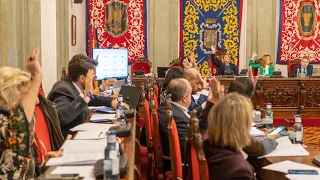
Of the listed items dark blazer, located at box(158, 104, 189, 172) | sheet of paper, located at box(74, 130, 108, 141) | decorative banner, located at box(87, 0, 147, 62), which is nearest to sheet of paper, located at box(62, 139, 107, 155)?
sheet of paper, located at box(74, 130, 108, 141)

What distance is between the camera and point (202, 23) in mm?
10648

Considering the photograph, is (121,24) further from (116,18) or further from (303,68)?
(303,68)

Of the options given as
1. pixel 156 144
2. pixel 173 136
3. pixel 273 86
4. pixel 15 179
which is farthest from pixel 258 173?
pixel 273 86

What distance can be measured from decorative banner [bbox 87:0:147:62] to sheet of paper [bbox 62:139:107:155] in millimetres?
7736

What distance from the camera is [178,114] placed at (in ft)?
11.7

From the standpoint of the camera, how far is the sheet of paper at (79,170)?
2.07 metres

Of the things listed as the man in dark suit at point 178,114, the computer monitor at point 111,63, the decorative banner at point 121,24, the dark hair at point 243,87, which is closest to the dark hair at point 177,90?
the man in dark suit at point 178,114

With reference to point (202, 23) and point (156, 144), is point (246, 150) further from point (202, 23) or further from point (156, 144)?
point (202, 23)

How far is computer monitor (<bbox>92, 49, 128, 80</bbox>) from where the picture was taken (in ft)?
20.7

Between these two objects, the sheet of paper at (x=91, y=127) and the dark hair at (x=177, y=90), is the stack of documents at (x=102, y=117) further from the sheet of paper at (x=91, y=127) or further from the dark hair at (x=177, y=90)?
the dark hair at (x=177, y=90)

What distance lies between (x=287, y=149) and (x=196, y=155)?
996mm

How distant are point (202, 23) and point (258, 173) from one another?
804 centimetres

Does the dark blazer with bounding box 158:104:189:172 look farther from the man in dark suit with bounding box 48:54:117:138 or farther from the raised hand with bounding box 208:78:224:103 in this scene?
the raised hand with bounding box 208:78:224:103

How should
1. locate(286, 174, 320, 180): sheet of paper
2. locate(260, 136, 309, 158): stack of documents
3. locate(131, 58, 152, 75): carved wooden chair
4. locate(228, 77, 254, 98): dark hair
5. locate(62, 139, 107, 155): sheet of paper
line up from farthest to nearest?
locate(131, 58, 152, 75): carved wooden chair < locate(228, 77, 254, 98): dark hair < locate(260, 136, 309, 158): stack of documents < locate(62, 139, 107, 155): sheet of paper < locate(286, 174, 320, 180): sheet of paper
